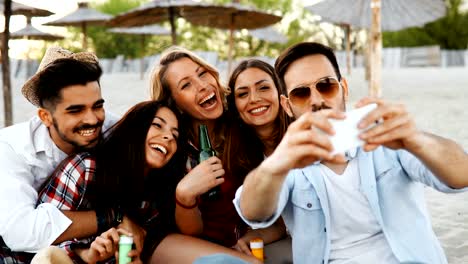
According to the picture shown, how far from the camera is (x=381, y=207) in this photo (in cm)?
239

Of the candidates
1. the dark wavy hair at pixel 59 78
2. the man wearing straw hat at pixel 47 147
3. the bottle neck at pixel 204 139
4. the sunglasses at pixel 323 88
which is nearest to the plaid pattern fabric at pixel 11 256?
the man wearing straw hat at pixel 47 147

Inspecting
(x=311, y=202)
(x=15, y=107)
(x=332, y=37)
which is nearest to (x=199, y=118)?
(x=311, y=202)

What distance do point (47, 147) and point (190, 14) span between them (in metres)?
13.2

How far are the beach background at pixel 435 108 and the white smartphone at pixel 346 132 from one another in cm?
342

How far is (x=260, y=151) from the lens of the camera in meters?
3.65

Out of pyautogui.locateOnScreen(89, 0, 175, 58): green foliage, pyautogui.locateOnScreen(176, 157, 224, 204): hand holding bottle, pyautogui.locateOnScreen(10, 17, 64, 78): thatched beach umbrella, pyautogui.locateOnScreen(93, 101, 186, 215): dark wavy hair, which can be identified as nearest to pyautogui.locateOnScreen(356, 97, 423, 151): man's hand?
pyautogui.locateOnScreen(176, 157, 224, 204): hand holding bottle

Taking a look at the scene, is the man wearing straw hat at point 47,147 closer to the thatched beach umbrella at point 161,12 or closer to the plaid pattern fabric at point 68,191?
the plaid pattern fabric at point 68,191

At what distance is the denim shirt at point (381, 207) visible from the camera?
2297 mm

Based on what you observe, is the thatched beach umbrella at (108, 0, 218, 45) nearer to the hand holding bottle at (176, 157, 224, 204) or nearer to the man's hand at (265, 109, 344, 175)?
the hand holding bottle at (176, 157, 224, 204)

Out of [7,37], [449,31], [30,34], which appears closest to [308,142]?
[7,37]

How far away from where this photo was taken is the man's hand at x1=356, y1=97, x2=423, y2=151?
1639 millimetres

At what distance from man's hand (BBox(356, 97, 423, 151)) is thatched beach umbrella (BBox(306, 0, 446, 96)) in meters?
12.3

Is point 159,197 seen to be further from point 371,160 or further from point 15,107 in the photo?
point 15,107

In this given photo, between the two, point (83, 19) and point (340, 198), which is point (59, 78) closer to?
point (340, 198)
